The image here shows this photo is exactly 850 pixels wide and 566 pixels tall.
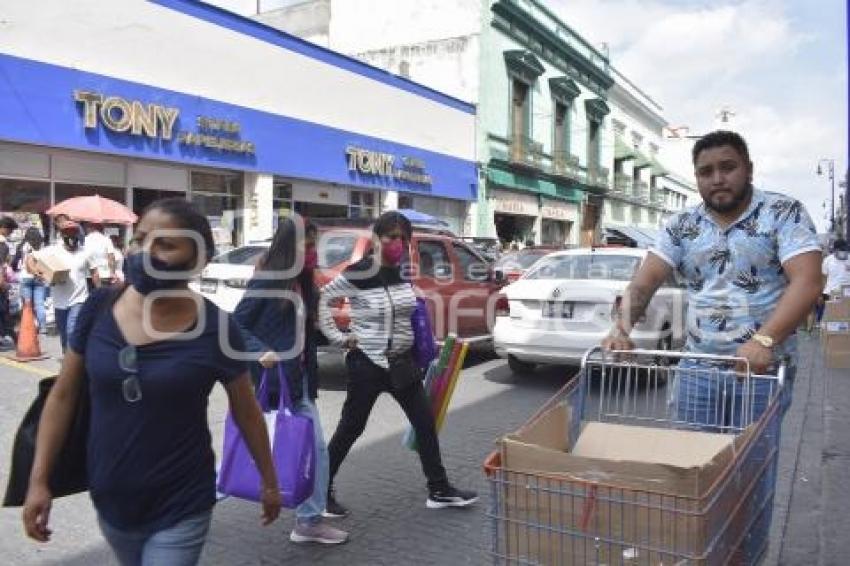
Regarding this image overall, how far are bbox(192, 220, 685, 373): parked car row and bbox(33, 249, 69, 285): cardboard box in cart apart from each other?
133 centimetres

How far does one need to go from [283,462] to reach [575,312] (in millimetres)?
5370

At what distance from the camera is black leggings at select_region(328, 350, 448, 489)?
471 centimetres

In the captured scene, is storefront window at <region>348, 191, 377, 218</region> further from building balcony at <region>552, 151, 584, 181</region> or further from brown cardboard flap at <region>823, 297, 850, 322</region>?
brown cardboard flap at <region>823, 297, 850, 322</region>

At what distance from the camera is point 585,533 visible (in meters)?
2.34

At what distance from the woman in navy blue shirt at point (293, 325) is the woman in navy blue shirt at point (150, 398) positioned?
159cm

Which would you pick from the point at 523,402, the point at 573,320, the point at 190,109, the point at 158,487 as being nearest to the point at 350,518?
the point at 158,487

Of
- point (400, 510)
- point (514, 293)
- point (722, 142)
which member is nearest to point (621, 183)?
point (514, 293)

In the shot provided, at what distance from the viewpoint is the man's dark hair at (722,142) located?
10.5ft

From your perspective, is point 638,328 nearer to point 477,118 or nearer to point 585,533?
point 585,533

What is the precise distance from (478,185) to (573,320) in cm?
1781

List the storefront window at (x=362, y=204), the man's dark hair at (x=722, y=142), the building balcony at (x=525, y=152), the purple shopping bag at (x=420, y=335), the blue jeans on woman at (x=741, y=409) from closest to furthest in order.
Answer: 1. the blue jeans on woman at (x=741, y=409)
2. the man's dark hair at (x=722, y=142)
3. the purple shopping bag at (x=420, y=335)
4. the storefront window at (x=362, y=204)
5. the building balcony at (x=525, y=152)

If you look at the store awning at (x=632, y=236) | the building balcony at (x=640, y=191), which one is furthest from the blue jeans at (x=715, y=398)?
the building balcony at (x=640, y=191)

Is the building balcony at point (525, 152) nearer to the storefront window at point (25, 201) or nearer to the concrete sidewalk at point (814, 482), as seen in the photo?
the storefront window at point (25, 201)

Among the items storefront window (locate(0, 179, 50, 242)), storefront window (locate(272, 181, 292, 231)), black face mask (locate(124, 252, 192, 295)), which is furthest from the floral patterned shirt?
storefront window (locate(272, 181, 292, 231))
